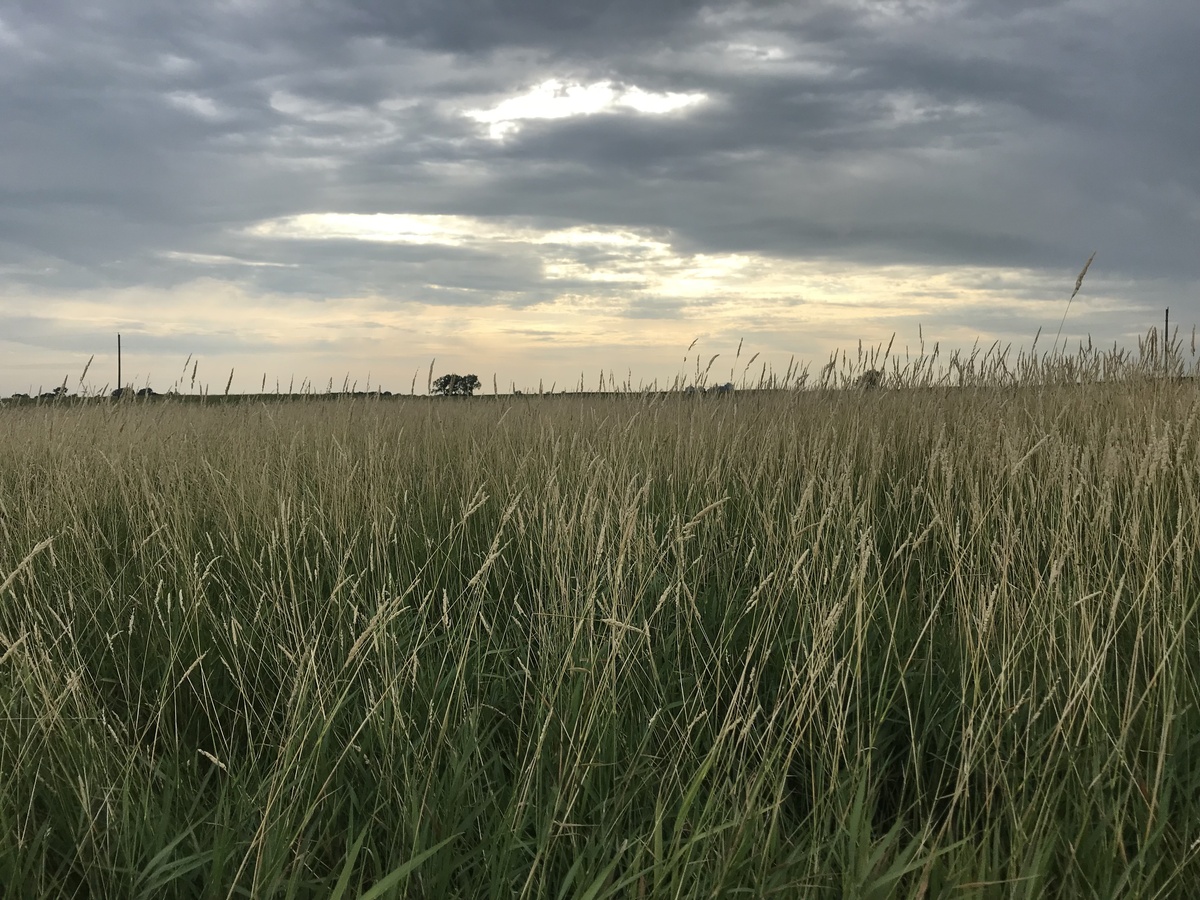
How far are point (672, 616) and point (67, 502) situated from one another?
3354 millimetres

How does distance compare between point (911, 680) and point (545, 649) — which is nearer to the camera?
point (545, 649)

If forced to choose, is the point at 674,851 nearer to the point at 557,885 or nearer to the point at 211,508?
the point at 557,885

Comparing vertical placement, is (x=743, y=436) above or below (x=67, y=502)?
above

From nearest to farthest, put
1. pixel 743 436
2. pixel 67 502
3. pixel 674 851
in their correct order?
pixel 674 851 < pixel 67 502 < pixel 743 436

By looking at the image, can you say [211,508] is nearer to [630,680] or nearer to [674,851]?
[630,680]

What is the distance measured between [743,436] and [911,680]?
2.81 meters

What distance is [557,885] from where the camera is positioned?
5.53 feet

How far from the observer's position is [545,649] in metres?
2.20

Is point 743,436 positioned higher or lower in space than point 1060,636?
higher

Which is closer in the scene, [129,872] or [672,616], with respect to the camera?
[129,872]

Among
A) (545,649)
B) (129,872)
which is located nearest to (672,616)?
(545,649)

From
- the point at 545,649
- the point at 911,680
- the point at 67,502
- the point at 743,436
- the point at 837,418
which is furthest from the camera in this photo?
the point at 837,418

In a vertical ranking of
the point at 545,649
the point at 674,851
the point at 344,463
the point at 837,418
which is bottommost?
the point at 674,851

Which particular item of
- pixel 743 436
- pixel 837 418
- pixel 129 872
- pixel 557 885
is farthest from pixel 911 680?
pixel 837 418
